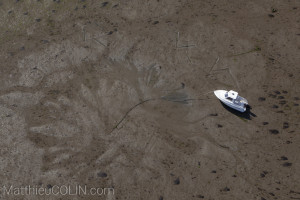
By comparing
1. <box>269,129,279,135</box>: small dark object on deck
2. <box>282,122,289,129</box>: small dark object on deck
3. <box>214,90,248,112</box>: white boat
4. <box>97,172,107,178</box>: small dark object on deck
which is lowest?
<box>97,172,107,178</box>: small dark object on deck

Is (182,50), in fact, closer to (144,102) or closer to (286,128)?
(144,102)

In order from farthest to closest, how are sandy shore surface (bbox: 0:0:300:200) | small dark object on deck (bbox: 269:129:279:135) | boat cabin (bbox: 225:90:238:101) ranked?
small dark object on deck (bbox: 269:129:279:135) → sandy shore surface (bbox: 0:0:300:200) → boat cabin (bbox: 225:90:238:101)

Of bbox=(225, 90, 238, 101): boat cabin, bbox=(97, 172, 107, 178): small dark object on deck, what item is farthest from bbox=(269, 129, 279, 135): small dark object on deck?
bbox=(97, 172, 107, 178): small dark object on deck

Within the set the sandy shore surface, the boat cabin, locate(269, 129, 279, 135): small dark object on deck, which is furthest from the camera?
locate(269, 129, 279, 135): small dark object on deck

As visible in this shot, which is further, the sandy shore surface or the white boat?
the sandy shore surface

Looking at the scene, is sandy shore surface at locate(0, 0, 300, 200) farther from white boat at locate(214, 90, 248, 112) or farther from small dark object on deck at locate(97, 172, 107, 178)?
white boat at locate(214, 90, 248, 112)

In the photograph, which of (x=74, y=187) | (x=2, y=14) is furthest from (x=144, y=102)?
(x=2, y=14)

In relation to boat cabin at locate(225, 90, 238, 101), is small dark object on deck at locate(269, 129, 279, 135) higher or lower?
lower
